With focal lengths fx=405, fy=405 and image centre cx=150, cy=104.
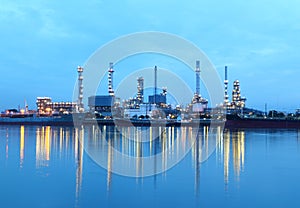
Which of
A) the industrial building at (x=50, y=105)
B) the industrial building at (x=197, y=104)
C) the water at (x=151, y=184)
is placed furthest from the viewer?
the industrial building at (x=50, y=105)

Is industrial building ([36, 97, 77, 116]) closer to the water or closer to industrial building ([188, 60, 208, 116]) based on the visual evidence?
industrial building ([188, 60, 208, 116])

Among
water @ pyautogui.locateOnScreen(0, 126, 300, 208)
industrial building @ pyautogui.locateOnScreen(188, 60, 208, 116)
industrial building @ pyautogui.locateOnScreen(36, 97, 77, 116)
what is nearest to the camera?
water @ pyautogui.locateOnScreen(0, 126, 300, 208)

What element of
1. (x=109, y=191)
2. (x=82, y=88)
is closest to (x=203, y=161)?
(x=109, y=191)

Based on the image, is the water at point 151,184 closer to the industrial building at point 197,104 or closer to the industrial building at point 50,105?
the industrial building at point 197,104

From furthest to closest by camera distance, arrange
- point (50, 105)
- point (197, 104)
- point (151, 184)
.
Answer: point (50, 105) → point (197, 104) → point (151, 184)

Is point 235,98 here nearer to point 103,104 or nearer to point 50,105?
point 103,104

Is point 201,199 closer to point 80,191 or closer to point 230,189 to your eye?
point 230,189

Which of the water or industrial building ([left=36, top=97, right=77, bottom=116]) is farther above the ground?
industrial building ([left=36, top=97, right=77, bottom=116])

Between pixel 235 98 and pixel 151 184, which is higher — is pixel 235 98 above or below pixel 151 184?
above

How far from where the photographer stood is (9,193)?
7.26m

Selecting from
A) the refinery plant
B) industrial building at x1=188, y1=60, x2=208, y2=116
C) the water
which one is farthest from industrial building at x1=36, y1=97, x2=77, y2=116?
the water

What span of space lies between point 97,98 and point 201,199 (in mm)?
84776

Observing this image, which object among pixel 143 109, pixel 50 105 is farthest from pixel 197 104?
pixel 50 105

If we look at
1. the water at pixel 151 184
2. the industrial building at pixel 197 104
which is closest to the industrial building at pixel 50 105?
the industrial building at pixel 197 104
